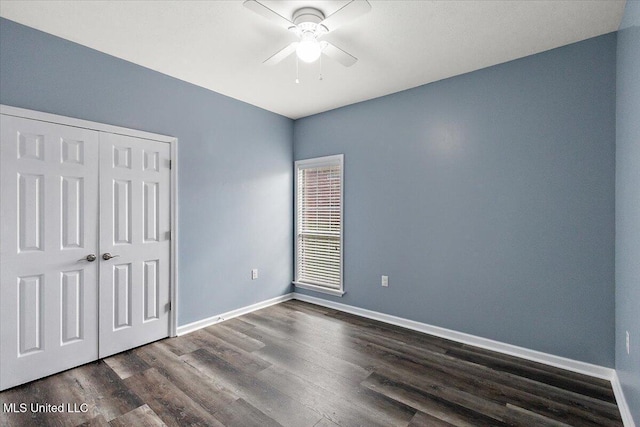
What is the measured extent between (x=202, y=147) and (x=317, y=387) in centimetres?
274

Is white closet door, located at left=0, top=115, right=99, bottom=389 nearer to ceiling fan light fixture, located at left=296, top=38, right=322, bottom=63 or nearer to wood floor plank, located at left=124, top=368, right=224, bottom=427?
wood floor plank, located at left=124, top=368, right=224, bottom=427

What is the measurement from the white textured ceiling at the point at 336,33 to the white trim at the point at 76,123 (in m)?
0.66

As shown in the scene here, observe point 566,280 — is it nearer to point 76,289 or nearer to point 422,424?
point 422,424

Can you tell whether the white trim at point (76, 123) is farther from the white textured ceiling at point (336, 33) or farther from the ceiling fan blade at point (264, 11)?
the ceiling fan blade at point (264, 11)

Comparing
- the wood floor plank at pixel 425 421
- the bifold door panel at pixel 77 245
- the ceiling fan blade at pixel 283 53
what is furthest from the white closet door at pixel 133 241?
the wood floor plank at pixel 425 421

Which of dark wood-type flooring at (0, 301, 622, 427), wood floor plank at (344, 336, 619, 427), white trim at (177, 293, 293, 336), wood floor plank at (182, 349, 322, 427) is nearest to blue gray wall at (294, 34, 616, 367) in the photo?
dark wood-type flooring at (0, 301, 622, 427)

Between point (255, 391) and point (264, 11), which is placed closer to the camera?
point (264, 11)

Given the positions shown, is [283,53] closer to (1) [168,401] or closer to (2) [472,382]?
(1) [168,401]

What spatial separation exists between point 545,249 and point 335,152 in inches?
101

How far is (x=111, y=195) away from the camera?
2.74 meters

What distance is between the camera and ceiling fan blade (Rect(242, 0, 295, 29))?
5.84 feet

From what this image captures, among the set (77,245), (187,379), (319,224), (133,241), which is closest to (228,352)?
(187,379)

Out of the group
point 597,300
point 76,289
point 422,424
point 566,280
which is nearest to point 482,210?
point 566,280

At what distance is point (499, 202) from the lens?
2.86m
